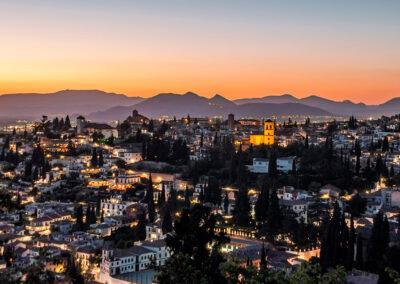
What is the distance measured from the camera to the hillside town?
13086 millimetres

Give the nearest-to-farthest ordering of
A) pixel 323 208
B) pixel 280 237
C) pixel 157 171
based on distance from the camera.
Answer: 1. pixel 280 237
2. pixel 323 208
3. pixel 157 171

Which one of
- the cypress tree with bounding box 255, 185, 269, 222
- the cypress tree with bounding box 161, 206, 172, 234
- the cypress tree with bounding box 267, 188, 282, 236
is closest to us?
the cypress tree with bounding box 267, 188, 282, 236

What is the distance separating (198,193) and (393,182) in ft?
38.7

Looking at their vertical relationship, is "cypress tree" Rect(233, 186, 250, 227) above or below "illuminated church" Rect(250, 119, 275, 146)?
below

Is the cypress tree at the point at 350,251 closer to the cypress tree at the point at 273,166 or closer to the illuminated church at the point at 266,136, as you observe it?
the cypress tree at the point at 273,166

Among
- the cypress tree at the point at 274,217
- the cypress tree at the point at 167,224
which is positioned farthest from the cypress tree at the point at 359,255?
the cypress tree at the point at 167,224

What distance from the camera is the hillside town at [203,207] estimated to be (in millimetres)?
13086

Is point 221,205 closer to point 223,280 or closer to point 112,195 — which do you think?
point 112,195

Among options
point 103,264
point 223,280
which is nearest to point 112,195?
point 103,264

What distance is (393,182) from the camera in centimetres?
3703

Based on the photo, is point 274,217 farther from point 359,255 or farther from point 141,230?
point 141,230

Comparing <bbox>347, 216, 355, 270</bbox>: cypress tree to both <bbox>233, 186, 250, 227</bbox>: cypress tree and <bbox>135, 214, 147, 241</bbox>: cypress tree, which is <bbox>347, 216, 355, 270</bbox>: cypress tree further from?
<bbox>135, 214, 147, 241</bbox>: cypress tree

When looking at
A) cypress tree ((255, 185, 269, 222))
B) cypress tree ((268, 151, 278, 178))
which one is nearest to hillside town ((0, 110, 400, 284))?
cypress tree ((255, 185, 269, 222))

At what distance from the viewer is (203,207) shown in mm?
12172
